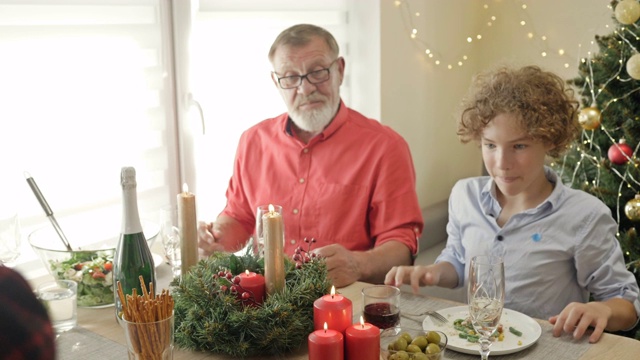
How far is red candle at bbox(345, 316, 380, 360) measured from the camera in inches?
54.0

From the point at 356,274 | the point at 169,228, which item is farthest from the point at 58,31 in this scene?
the point at 356,274

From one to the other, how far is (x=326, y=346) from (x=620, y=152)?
6.39 feet

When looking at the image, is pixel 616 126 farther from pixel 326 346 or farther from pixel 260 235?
pixel 326 346

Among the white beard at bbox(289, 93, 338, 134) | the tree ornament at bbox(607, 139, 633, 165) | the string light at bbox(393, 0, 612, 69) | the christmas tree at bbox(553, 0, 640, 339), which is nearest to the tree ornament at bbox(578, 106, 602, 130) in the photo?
the christmas tree at bbox(553, 0, 640, 339)

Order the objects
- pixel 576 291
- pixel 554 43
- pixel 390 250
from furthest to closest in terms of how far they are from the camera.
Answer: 1. pixel 554 43
2. pixel 390 250
3. pixel 576 291

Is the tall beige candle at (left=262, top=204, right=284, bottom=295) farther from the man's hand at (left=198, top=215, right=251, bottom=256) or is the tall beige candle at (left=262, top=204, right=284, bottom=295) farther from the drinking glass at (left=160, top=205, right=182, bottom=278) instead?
the man's hand at (left=198, top=215, right=251, bottom=256)

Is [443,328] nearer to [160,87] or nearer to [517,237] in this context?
[517,237]

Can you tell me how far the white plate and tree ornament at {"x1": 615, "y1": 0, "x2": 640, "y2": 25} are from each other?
1.53m

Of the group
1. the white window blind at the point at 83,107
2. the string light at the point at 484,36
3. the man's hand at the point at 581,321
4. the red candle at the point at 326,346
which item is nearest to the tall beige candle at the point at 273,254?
the red candle at the point at 326,346

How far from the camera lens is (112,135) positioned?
8.38 ft

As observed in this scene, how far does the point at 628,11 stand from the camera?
2.75m

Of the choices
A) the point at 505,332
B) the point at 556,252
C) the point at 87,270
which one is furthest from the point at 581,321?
the point at 87,270

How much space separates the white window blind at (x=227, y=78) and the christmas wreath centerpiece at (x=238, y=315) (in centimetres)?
133

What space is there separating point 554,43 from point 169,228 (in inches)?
106
